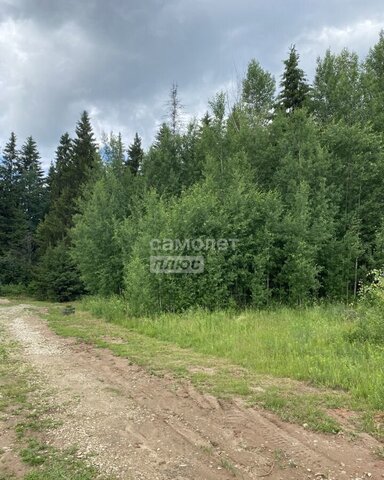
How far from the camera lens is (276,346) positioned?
7.45 meters

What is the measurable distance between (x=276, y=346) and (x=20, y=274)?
3429 cm

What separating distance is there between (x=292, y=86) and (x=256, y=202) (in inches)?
432

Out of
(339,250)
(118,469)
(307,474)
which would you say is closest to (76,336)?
(118,469)

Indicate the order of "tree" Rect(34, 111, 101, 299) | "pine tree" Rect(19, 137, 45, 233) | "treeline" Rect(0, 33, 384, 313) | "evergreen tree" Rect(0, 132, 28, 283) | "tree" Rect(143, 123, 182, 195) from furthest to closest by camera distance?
"pine tree" Rect(19, 137, 45, 233)
"evergreen tree" Rect(0, 132, 28, 283)
"tree" Rect(34, 111, 101, 299)
"tree" Rect(143, 123, 182, 195)
"treeline" Rect(0, 33, 384, 313)

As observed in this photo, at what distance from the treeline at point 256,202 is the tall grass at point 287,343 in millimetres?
2169

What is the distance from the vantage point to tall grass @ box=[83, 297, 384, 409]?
559 cm

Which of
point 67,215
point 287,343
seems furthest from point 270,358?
point 67,215

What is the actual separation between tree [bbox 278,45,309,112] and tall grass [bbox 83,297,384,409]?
46.1 feet

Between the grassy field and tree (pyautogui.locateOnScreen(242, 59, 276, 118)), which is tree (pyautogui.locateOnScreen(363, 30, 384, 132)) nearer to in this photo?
tree (pyautogui.locateOnScreen(242, 59, 276, 118))

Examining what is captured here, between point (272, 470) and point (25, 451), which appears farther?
point (25, 451)

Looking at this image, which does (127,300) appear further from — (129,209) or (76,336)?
(129,209)

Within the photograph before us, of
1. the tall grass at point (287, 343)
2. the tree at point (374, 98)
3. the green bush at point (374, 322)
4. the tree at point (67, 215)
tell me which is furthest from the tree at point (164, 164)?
the green bush at point (374, 322)

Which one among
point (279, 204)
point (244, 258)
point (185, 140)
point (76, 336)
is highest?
point (185, 140)

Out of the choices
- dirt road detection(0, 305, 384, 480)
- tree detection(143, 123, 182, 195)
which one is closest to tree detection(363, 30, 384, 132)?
tree detection(143, 123, 182, 195)
